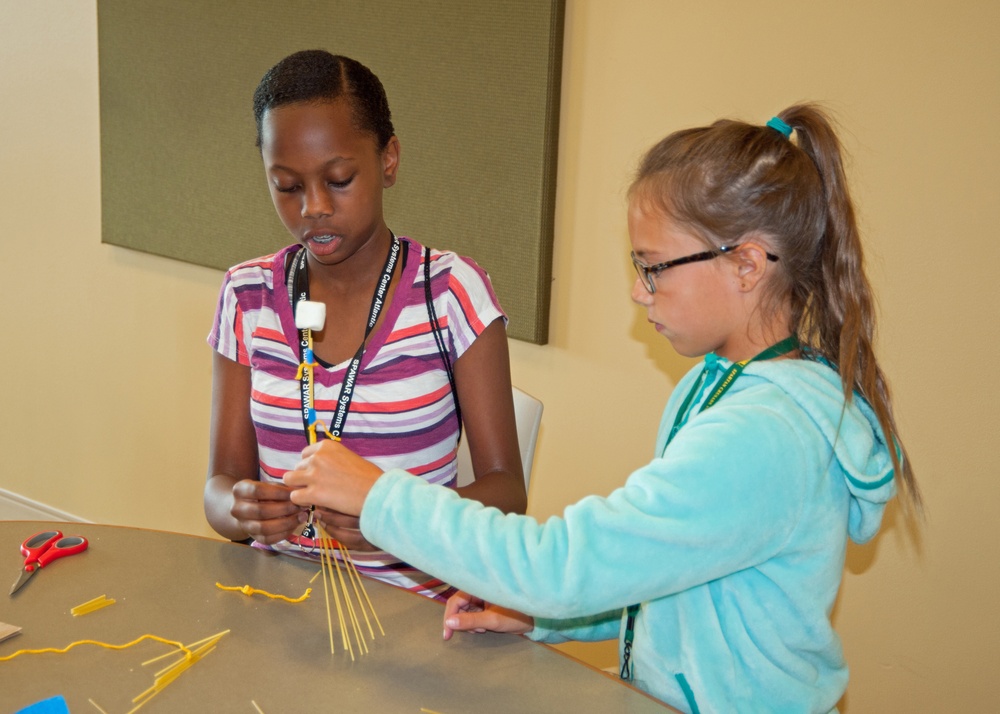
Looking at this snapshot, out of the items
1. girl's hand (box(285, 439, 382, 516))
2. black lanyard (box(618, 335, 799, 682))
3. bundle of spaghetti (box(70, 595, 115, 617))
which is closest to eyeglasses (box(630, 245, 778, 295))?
black lanyard (box(618, 335, 799, 682))

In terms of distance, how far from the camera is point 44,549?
145 centimetres

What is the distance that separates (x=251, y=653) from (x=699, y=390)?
0.68 m

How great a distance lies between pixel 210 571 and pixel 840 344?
3.08 ft

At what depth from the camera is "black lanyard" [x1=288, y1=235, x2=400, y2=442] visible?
1.66 metres

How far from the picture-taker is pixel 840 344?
1.26m

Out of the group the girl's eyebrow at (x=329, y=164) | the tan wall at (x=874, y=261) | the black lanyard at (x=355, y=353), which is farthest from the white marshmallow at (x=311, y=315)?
the tan wall at (x=874, y=261)

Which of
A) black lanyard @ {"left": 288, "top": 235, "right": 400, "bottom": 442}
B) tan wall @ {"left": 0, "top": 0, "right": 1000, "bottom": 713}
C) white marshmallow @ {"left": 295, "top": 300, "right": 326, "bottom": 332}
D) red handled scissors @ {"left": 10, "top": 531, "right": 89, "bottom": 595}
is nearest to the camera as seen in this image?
red handled scissors @ {"left": 10, "top": 531, "right": 89, "bottom": 595}

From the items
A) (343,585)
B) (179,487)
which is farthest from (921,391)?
(179,487)

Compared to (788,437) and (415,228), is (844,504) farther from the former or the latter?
(415,228)

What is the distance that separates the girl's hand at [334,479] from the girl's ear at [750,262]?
1.71 feet

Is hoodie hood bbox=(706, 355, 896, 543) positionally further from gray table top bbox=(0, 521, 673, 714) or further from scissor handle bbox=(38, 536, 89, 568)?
scissor handle bbox=(38, 536, 89, 568)

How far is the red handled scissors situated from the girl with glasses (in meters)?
0.47

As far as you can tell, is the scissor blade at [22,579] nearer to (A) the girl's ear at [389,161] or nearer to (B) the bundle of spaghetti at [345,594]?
(B) the bundle of spaghetti at [345,594]

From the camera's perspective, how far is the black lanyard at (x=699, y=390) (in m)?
1.25
